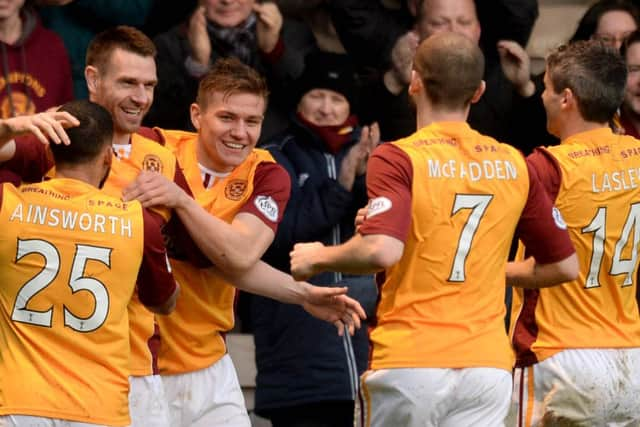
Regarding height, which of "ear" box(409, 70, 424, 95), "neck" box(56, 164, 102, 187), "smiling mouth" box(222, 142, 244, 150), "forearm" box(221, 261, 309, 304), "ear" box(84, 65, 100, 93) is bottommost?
"forearm" box(221, 261, 309, 304)

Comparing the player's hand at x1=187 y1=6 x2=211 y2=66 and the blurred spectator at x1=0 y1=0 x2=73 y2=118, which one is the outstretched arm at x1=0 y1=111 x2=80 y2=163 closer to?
the blurred spectator at x1=0 y1=0 x2=73 y2=118

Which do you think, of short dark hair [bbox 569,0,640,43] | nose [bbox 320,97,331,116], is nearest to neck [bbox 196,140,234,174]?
nose [bbox 320,97,331,116]

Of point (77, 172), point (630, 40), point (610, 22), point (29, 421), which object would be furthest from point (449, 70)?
point (610, 22)

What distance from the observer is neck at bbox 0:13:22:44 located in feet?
28.6

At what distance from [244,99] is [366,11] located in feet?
9.03

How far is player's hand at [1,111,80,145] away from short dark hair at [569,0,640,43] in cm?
469

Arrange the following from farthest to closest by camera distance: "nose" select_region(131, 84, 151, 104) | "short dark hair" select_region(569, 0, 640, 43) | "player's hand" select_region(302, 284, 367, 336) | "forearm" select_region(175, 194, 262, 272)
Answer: "short dark hair" select_region(569, 0, 640, 43) → "nose" select_region(131, 84, 151, 104) → "player's hand" select_region(302, 284, 367, 336) → "forearm" select_region(175, 194, 262, 272)

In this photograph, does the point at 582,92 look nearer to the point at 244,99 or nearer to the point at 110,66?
the point at 244,99

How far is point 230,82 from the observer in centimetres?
749

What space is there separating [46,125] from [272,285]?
69.6 inches

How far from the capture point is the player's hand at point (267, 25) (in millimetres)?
9477

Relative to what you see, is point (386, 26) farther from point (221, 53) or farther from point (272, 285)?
point (272, 285)

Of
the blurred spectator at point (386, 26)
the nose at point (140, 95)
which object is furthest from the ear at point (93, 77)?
the blurred spectator at point (386, 26)

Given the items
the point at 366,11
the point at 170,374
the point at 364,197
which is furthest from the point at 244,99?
the point at 366,11
